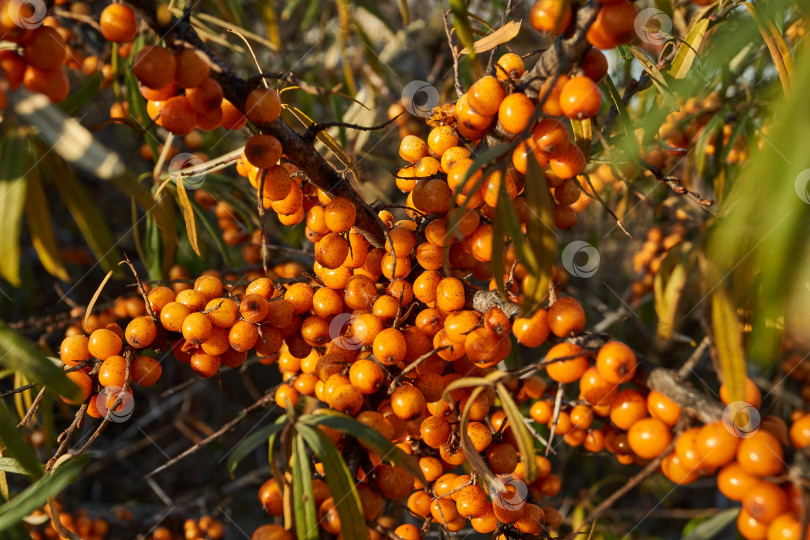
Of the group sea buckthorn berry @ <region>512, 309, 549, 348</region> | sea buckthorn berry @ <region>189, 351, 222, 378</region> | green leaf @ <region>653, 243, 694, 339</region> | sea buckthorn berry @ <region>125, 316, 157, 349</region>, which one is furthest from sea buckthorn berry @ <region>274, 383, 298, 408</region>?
green leaf @ <region>653, 243, 694, 339</region>

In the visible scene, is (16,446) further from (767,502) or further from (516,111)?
(767,502)

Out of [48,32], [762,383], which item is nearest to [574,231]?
[762,383]

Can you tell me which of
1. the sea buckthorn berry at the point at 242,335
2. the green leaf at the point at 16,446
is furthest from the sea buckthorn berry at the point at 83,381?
the sea buckthorn berry at the point at 242,335

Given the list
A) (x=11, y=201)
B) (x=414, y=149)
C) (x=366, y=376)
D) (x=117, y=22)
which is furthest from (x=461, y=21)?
(x=11, y=201)

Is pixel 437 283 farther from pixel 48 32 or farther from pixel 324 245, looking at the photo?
pixel 48 32

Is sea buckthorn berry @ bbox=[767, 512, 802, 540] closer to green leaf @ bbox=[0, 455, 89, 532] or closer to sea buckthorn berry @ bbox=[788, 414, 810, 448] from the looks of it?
sea buckthorn berry @ bbox=[788, 414, 810, 448]

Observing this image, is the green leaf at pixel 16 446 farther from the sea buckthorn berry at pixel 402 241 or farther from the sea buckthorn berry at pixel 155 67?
the sea buckthorn berry at pixel 402 241

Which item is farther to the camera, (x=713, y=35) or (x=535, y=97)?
(x=713, y=35)
